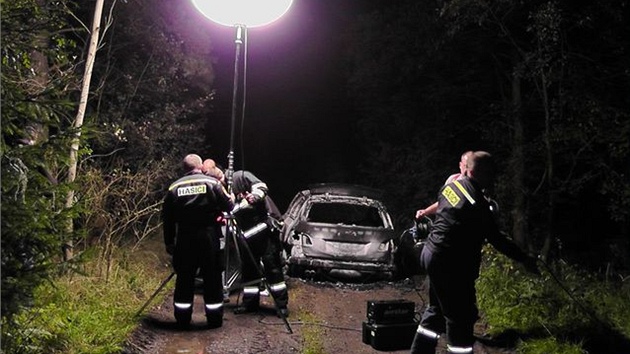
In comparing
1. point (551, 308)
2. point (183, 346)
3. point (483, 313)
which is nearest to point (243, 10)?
point (183, 346)

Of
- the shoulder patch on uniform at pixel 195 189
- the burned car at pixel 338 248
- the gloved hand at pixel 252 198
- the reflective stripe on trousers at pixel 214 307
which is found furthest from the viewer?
the burned car at pixel 338 248

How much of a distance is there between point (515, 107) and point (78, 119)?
843 cm

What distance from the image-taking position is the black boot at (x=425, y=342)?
5.06m

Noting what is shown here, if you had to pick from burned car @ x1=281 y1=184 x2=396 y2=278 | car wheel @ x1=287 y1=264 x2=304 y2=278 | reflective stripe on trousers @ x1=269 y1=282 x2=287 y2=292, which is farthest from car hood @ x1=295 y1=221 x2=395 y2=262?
reflective stripe on trousers @ x1=269 y1=282 x2=287 y2=292

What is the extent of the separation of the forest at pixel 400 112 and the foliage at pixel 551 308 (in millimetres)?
1141

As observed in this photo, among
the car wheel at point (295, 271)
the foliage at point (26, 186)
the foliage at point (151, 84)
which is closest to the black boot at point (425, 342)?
the foliage at point (26, 186)

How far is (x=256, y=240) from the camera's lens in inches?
285

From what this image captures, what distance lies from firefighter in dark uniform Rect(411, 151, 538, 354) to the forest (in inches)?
110

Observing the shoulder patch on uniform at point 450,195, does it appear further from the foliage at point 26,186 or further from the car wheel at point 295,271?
the car wheel at point 295,271

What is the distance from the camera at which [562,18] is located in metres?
9.70

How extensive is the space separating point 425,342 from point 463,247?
0.93m

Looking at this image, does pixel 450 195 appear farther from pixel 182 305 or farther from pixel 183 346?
pixel 182 305

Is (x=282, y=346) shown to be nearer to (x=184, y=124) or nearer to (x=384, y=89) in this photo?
(x=184, y=124)

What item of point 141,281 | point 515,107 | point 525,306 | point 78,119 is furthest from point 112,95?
point 525,306
